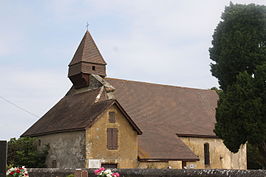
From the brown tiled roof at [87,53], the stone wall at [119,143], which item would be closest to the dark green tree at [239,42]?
the stone wall at [119,143]

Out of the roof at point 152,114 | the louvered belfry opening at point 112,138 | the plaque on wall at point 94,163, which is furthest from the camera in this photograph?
the roof at point 152,114

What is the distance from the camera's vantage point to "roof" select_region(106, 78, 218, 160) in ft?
98.9

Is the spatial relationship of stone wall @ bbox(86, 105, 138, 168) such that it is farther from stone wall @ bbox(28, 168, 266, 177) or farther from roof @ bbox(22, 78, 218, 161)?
stone wall @ bbox(28, 168, 266, 177)

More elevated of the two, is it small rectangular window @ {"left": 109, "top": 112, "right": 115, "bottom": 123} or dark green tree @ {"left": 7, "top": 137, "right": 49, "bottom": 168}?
small rectangular window @ {"left": 109, "top": 112, "right": 115, "bottom": 123}

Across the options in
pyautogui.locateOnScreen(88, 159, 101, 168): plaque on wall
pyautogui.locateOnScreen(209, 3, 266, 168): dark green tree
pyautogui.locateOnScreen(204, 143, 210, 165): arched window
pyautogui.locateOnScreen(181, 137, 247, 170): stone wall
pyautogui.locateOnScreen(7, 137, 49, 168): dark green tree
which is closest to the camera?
pyautogui.locateOnScreen(209, 3, 266, 168): dark green tree

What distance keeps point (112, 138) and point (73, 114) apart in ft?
13.1

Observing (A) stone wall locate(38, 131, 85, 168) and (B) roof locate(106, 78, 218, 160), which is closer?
(A) stone wall locate(38, 131, 85, 168)

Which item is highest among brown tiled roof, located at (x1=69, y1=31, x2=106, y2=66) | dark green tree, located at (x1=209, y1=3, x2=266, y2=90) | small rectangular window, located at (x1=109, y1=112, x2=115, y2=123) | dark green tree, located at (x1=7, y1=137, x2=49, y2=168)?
brown tiled roof, located at (x1=69, y1=31, x2=106, y2=66)

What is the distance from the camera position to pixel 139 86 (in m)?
36.8

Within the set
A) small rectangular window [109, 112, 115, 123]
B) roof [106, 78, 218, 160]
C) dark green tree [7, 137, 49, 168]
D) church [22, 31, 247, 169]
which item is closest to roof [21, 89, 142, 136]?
church [22, 31, 247, 169]

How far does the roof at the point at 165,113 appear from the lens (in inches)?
1187

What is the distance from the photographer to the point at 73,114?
2925cm

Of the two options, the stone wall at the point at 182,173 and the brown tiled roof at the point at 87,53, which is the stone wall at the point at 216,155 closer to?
the brown tiled roof at the point at 87,53

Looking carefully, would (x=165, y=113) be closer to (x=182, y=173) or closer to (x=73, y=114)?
(x=73, y=114)
